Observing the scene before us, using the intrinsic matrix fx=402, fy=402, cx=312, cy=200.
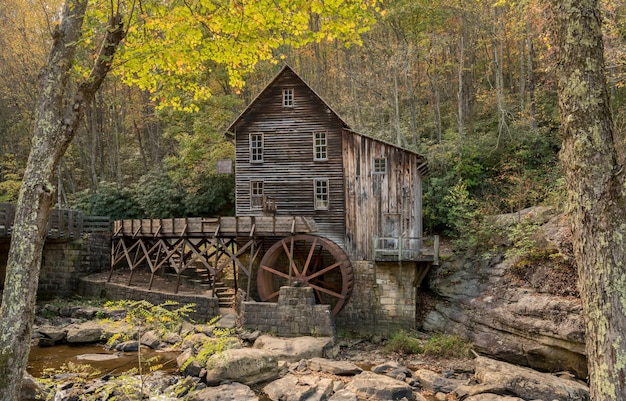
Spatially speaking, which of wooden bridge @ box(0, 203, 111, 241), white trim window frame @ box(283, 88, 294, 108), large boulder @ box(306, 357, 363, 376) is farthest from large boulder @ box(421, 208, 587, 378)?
wooden bridge @ box(0, 203, 111, 241)

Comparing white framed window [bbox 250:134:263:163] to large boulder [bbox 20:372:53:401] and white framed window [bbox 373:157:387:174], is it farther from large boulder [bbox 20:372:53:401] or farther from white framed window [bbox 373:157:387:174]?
large boulder [bbox 20:372:53:401]

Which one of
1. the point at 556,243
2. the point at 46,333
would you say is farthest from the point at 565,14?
the point at 46,333

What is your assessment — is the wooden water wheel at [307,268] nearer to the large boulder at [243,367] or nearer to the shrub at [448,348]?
the shrub at [448,348]

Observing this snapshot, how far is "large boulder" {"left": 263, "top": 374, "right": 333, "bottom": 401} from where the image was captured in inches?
339

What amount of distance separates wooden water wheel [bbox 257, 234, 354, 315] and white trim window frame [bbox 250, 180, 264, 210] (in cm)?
222

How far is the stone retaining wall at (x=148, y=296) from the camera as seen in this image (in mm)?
15031

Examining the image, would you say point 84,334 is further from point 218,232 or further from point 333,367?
point 333,367

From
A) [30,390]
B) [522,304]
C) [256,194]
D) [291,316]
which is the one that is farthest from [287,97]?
[30,390]

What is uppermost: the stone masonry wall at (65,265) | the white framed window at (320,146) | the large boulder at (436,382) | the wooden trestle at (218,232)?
the white framed window at (320,146)

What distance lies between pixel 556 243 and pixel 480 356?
400 centimetres

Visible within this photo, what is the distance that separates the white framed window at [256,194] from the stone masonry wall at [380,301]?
4.72 m

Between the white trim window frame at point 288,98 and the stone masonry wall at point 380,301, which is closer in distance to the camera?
the stone masonry wall at point 380,301

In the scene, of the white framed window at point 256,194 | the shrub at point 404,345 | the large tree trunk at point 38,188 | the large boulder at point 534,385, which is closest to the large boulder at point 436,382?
the large boulder at point 534,385

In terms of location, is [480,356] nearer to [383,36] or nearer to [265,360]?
[265,360]
